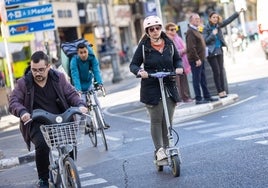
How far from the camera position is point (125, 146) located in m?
11.9

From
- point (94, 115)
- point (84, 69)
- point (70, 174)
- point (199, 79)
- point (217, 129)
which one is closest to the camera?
point (70, 174)

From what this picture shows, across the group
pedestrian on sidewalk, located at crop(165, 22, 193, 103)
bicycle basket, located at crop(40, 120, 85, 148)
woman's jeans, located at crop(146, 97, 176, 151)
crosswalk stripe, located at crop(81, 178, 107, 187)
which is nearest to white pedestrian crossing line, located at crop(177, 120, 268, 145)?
woman's jeans, located at crop(146, 97, 176, 151)

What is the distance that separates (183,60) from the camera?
1656cm

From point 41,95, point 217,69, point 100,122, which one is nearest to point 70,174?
point 41,95

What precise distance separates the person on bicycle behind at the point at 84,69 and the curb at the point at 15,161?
1.39 m

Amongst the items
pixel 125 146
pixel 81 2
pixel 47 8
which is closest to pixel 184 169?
pixel 125 146

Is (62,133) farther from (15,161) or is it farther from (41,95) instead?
(15,161)

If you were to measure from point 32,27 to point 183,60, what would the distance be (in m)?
8.56

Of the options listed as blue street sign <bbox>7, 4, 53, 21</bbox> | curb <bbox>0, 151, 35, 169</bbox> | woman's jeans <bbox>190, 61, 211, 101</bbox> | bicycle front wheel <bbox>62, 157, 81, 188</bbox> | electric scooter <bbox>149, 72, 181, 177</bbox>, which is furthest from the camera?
blue street sign <bbox>7, 4, 53, 21</bbox>

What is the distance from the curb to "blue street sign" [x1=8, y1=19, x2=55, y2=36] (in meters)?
11.8

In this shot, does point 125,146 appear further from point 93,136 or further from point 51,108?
point 51,108

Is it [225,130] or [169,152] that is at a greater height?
[169,152]

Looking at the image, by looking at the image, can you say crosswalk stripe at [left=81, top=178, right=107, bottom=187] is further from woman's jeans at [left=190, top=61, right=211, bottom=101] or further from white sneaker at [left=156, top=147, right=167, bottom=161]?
woman's jeans at [left=190, top=61, right=211, bottom=101]

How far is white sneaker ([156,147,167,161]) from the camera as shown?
8.60 metres
